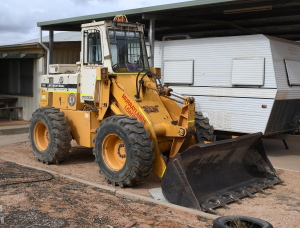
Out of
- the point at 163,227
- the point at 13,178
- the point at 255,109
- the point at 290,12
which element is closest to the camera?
the point at 163,227

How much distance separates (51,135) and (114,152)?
188cm

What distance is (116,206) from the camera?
668 centimetres

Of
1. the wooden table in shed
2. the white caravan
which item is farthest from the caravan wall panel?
the wooden table in shed

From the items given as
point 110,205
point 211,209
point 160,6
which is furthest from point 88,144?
point 160,6

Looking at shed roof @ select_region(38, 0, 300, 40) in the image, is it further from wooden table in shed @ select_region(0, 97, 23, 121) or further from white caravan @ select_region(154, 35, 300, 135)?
wooden table in shed @ select_region(0, 97, 23, 121)

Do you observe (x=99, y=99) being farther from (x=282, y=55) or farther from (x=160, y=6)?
(x=282, y=55)

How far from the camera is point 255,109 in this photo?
1059 cm

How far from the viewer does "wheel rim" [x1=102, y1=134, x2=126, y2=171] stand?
809 centimetres

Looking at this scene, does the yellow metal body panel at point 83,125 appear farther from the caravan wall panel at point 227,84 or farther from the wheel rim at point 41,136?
the caravan wall panel at point 227,84

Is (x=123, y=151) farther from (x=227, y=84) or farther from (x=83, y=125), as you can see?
(x=227, y=84)

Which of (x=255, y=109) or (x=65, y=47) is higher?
(x=65, y=47)

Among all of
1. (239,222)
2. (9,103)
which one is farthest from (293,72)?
(9,103)

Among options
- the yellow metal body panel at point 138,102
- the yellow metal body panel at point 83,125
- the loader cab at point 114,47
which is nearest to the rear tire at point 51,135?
the yellow metal body panel at point 83,125

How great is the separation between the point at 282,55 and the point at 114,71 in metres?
4.53
